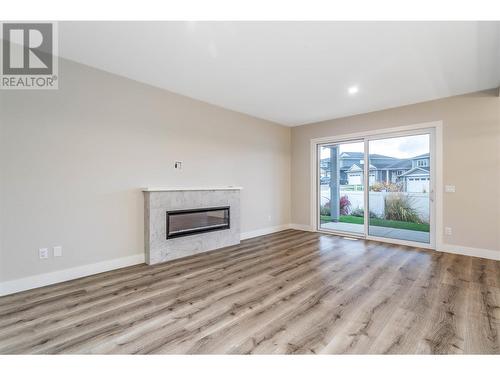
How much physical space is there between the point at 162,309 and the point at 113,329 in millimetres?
428

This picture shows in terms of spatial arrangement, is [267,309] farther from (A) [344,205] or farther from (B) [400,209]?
(A) [344,205]

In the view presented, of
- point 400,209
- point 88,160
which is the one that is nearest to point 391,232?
point 400,209

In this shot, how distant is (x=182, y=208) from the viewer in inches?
155

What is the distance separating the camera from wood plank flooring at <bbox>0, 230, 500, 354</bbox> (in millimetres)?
1750

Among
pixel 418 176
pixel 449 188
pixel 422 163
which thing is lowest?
pixel 449 188

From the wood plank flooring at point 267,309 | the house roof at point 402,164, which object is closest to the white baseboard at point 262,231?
the wood plank flooring at point 267,309

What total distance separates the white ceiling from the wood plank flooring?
2698 millimetres

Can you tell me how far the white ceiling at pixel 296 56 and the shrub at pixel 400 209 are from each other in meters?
1.89

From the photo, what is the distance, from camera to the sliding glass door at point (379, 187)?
4512 mm

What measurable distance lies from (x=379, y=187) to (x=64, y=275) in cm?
551

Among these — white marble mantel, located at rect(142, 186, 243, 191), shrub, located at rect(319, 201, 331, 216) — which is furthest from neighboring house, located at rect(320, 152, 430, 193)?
white marble mantel, located at rect(142, 186, 243, 191)

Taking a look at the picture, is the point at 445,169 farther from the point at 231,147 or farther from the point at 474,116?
the point at 231,147

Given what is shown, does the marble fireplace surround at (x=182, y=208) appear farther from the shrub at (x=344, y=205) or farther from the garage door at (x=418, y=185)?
the garage door at (x=418, y=185)
